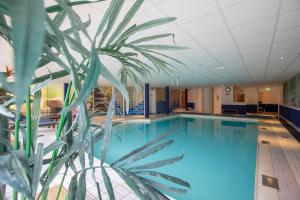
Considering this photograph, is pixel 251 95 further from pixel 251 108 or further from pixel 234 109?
pixel 234 109

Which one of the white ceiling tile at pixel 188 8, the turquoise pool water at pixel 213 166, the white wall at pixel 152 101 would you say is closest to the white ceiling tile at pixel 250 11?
the white ceiling tile at pixel 188 8

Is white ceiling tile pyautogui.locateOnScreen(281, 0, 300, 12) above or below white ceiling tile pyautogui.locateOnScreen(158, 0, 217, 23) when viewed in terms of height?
below

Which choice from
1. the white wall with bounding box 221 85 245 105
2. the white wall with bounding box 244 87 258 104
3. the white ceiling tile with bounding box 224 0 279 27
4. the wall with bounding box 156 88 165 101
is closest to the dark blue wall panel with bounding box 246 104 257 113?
the white wall with bounding box 244 87 258 104

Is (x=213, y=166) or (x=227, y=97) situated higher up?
(x=227, y=97)

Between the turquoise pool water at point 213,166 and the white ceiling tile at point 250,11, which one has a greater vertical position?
the white ceiling tile at point 250,11

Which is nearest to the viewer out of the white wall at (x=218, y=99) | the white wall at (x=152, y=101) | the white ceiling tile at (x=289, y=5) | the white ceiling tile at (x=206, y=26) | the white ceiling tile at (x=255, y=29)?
the white ceiling tile at (x=289, y=5)

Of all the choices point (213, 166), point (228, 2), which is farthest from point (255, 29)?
point (213, 166)

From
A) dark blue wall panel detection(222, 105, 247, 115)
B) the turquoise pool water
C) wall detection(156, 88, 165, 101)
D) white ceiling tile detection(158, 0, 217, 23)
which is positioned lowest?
the turquoise pool water

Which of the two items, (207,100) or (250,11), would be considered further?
(207,100)

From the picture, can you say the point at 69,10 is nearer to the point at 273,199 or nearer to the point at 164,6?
the point at 164,6

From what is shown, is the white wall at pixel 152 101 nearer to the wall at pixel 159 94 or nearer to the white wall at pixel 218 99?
the wall at pixel 159 94

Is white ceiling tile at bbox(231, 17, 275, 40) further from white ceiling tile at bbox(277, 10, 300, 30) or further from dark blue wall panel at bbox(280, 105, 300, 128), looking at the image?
dark blue wall panel at bbox(280, 105, 300, 128)

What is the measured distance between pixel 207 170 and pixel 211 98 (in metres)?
12.8

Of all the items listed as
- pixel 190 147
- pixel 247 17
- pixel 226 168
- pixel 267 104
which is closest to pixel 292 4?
pixel 247 17
